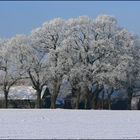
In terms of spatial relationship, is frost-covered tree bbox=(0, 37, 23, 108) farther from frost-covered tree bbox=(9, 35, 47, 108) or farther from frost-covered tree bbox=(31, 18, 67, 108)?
frost-covered tree bbox=(31, 18, 67, 108)

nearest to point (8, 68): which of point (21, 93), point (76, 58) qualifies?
point (21, 93)

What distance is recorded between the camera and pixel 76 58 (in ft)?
243

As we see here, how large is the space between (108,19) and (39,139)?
58712 mm

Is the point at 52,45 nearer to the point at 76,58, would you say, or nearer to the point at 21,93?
the point at 76,58

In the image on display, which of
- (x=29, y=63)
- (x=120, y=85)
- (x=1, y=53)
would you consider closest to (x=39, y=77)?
(x=29, y=63)

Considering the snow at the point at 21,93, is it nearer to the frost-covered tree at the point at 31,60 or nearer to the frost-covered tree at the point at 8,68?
the frost-covered tree at the point at 8,68

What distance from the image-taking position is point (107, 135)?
2077 centimetres

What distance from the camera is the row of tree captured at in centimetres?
7231

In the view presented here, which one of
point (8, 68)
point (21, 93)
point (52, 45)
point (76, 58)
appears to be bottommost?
point (21, 93)

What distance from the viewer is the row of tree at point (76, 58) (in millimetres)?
72312

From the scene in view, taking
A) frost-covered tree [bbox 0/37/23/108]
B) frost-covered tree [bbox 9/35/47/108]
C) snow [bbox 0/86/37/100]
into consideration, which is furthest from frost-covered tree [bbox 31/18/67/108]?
snow [bbox 0/86/37/100]

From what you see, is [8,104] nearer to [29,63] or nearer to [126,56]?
[29,63]

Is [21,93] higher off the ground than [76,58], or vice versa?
[76,58]

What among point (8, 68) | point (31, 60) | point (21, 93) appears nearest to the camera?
point (31, 60)
